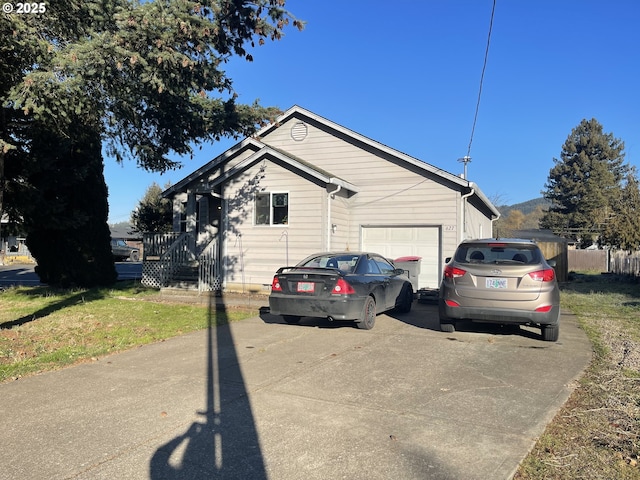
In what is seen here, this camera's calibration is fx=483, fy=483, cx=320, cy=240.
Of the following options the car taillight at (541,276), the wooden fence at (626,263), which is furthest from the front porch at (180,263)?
the wooden fence at (626,263)

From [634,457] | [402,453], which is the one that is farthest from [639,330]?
[402,453]

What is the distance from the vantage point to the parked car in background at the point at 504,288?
24.4ft

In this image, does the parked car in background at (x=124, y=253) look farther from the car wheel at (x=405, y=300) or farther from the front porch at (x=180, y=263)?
the car wheel at (x=405, y=300)

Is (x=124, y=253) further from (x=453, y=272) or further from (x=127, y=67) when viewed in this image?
(x=453, y=272)

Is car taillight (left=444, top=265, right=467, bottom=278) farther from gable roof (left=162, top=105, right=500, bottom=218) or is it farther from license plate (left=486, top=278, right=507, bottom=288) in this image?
gable roof (left=162, top=105, right=500, bottom=218)

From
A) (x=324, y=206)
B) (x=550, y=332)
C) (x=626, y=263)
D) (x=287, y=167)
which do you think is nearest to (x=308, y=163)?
(x=287, y=167)

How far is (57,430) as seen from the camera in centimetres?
425

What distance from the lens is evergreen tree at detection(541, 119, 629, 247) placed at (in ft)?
177

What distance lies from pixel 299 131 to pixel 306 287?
9.51m

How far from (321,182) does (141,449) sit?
36.0 ft

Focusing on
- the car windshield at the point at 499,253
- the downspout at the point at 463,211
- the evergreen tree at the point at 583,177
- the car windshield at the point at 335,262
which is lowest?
the car windshield at the point at 335,262

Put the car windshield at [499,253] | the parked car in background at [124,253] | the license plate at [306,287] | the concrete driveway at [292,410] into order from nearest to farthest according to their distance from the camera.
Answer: the concrete driveway at [292,410] → the car windshield at [499,253] → the license plate at [306,287] → the parked car in background at [124,253]

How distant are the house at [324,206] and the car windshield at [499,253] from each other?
608cm

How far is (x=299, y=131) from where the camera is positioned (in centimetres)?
1692
